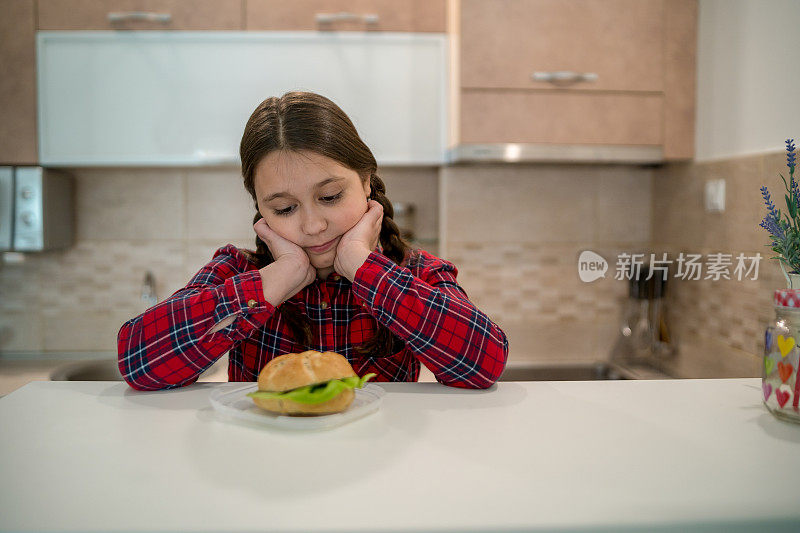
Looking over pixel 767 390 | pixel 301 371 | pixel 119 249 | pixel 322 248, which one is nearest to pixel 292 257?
pixel 322 248

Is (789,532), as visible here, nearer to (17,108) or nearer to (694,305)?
(694,305)

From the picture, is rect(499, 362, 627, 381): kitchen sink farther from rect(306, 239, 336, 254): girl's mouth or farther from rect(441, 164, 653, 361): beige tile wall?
rect(306, 239, 336, 254): girl's mouth

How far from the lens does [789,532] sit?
46cm

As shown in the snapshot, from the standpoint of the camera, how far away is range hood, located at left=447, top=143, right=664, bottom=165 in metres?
1.69

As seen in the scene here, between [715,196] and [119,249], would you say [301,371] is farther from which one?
[119,249]

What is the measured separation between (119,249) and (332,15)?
102cm

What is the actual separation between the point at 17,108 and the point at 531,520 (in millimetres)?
1866

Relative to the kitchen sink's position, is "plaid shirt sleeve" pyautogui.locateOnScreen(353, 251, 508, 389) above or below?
above

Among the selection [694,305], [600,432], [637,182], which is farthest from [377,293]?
[637,182]

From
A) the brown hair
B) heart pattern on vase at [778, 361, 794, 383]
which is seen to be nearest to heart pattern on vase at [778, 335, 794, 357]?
heart pattern on vase at [778, 361, 794, 383]

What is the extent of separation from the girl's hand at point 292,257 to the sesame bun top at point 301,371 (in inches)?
10.6

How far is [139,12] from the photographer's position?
1.73 metres

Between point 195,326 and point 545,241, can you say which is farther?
point 545,241

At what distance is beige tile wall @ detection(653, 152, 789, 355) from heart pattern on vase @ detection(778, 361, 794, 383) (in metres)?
0.65
